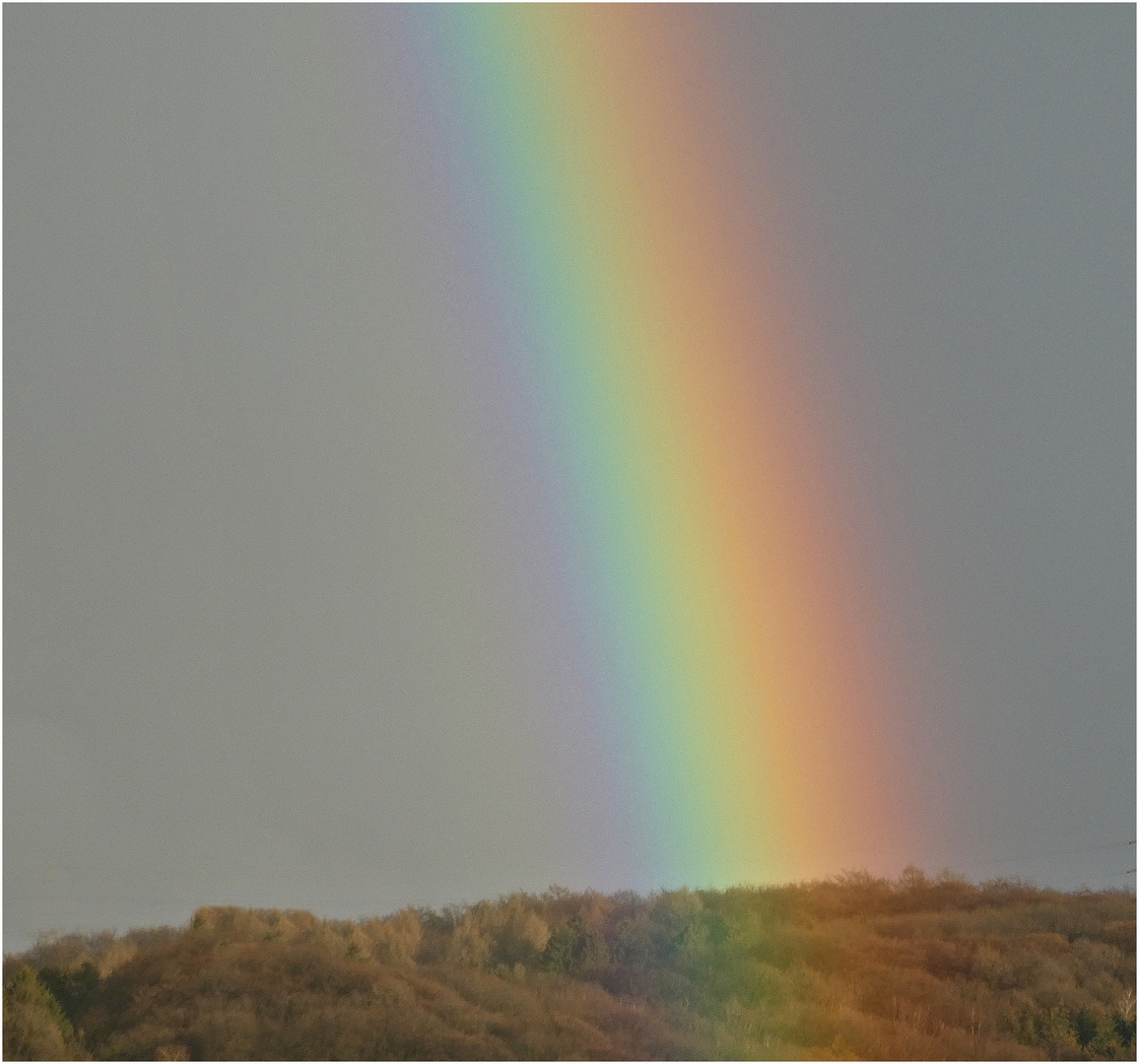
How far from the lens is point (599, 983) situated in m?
17.2

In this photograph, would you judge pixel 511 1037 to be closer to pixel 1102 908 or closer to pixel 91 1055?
pixel 91 1055

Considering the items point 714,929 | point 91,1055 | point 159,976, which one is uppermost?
point 714,929

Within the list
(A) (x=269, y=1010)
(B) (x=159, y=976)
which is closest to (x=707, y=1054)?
(A) (x=269, y=1010)

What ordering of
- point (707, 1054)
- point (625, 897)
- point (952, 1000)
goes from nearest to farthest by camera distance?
point (707, 1054) → point (952, 1000) → point (625, 897)

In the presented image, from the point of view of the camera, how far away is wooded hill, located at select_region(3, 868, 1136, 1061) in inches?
A: 597

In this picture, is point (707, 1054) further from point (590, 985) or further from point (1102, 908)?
point (1102, 908)

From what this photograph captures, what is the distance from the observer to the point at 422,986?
1620 centimetres

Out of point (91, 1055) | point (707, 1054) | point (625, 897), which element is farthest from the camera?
point (625, 897)

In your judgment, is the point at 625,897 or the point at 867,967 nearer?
the point at 867,967

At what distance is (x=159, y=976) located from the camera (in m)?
15.7

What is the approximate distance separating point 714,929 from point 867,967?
83.2 inches

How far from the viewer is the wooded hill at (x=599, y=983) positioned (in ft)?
49.8

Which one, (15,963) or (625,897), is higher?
(625,897)

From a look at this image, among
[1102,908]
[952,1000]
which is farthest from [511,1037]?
[1102,908]
